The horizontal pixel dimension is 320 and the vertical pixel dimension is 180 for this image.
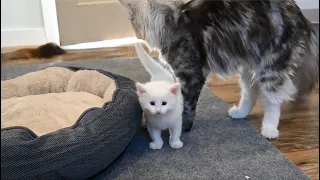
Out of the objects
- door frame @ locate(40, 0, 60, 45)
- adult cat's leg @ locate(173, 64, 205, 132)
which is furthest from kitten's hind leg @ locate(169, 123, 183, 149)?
door frame @ locate(40, 0, 60, 45)

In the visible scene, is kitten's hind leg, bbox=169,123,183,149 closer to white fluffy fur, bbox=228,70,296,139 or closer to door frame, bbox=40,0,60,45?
white fluffy fur, bbox=228,70,296,139

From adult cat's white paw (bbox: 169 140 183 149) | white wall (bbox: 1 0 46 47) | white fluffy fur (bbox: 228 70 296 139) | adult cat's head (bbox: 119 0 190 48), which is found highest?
white wall (bbox: 1 0 46 47)

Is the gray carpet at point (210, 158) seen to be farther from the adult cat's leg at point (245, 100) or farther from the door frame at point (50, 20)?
the door frame at point (50, 20)

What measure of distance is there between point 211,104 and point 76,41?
71 cm

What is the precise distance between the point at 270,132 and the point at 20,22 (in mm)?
1007

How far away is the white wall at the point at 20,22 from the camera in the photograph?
675mm

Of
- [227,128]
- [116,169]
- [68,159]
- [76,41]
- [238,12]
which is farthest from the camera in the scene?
[76,41]

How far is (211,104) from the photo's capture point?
67.1 inches

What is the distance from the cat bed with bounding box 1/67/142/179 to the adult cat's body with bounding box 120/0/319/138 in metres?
0.25

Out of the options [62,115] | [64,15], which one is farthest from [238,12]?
[62,115]

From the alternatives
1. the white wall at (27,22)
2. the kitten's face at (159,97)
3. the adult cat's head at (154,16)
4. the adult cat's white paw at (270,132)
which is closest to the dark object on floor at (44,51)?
the white wall at (27,22)

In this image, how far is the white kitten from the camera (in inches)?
45.8

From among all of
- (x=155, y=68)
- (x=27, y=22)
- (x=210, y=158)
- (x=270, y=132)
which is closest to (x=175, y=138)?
(x=210, y=158)

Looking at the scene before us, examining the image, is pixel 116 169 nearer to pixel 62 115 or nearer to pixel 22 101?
pixel 62 115
